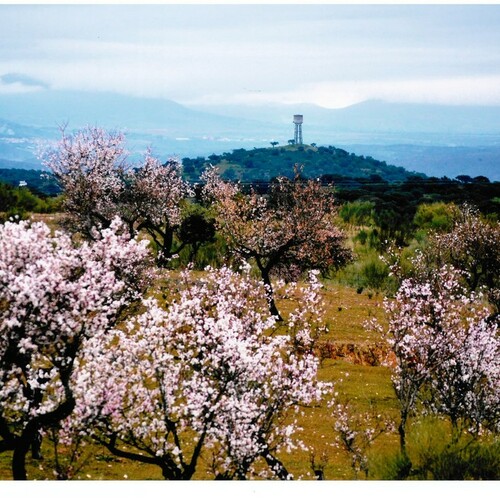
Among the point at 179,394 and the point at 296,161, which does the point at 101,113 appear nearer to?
the point at 179,394

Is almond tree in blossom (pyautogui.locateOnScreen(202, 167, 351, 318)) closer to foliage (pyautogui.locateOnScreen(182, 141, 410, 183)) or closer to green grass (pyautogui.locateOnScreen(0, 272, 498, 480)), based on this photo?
green grass (pyautogui.locateOnScreen(0, 272, 498, 480))

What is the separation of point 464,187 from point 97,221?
44183 mm

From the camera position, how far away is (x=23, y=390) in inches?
482

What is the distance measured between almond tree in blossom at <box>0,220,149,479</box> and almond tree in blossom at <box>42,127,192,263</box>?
62.6 feet

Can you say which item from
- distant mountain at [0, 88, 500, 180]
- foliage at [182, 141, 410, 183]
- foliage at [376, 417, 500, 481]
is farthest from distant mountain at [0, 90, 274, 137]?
foliage at [182, 141, 410, 183]

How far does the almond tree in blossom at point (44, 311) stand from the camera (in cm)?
1090

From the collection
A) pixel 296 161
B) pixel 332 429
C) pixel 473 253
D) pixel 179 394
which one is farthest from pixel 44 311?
pixel 296 161

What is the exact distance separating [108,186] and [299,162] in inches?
2466

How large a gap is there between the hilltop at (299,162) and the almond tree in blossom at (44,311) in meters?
75.3

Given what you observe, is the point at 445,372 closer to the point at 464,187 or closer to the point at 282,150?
the point at 464,187

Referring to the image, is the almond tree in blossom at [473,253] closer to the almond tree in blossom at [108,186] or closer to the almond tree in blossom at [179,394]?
the almond tree in blossom at [108,186]

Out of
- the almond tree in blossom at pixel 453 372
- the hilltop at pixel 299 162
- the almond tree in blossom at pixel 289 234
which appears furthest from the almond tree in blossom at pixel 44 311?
the hilltop at pixel 299 162

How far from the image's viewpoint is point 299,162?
9450 centimetres

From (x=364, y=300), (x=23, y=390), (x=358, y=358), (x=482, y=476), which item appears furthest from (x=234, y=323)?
(x=364, y=300)
